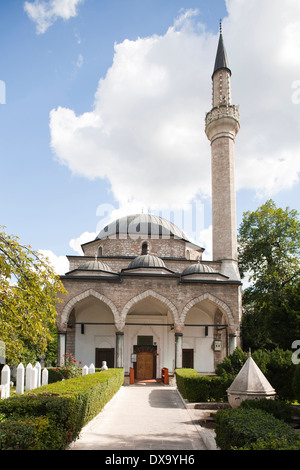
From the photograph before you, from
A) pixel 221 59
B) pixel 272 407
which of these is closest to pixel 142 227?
pixel 221 59

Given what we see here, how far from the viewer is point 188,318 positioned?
20.3 m

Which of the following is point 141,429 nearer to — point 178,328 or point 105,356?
point 178,328

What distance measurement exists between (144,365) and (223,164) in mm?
11349

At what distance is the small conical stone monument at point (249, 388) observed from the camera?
22.2 ft

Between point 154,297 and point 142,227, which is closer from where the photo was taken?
point 154,297

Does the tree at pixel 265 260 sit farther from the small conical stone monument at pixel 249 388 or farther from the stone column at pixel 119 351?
the small conical stone monument at pixel 249 388

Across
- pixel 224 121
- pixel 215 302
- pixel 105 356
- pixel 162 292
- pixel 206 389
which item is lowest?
pixel 105 356

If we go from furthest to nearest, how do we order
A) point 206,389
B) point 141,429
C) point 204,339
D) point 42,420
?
point 204,339, point 206,389, point 141,429, point 42,420

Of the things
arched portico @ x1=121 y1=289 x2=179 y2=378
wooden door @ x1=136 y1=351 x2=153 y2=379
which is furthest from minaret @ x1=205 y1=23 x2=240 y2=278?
wooden door @ x1=136 y1=351 x2=153 y2=379

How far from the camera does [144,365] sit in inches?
760

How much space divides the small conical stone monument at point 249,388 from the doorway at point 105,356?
1326 centimetres

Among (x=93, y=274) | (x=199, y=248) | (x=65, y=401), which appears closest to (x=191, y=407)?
(x=65, y=401)

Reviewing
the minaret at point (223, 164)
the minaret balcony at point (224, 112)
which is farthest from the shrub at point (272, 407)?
the minaret balcony at point (224, 112)
